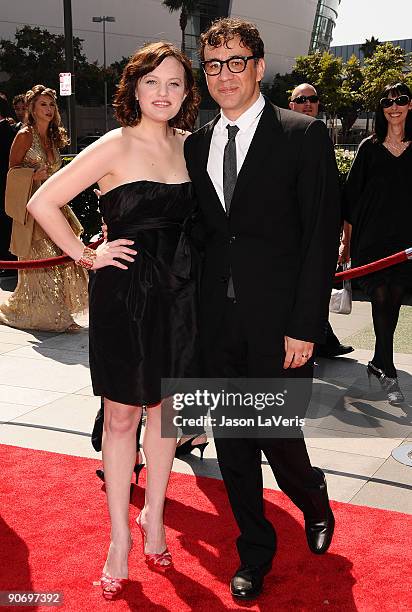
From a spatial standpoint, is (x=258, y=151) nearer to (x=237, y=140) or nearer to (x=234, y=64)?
(x=237, y=140)

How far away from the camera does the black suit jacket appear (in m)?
3.09

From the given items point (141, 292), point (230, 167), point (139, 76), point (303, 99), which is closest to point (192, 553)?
point (141, 292)

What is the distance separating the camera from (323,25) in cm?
8981

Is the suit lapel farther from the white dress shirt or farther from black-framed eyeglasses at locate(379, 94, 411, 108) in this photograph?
black-framed eyeglasses at locate(379, 94, 411, 108)

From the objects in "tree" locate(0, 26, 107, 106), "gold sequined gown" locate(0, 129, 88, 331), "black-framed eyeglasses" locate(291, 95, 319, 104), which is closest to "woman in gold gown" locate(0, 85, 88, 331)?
"gold sequined gown" locate(0, 129, 88, 331)

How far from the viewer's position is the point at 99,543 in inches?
143

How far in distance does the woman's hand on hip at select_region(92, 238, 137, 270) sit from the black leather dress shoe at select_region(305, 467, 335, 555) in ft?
3.96

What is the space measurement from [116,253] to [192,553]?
4.45 ft

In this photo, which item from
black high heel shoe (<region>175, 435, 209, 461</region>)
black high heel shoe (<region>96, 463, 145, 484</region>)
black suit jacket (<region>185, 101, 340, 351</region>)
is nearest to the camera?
black suit jacket (<region>185, 101, 340, 351</region>)

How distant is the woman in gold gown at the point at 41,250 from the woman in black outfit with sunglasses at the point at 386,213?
303 cm

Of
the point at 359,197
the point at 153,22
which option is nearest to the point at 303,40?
the point at 153,22

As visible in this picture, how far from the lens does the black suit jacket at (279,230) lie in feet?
10.1

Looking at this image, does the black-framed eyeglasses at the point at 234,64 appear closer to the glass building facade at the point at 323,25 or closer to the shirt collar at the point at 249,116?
the shirt collar at the point at 249,116

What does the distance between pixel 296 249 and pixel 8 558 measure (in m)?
1.76
